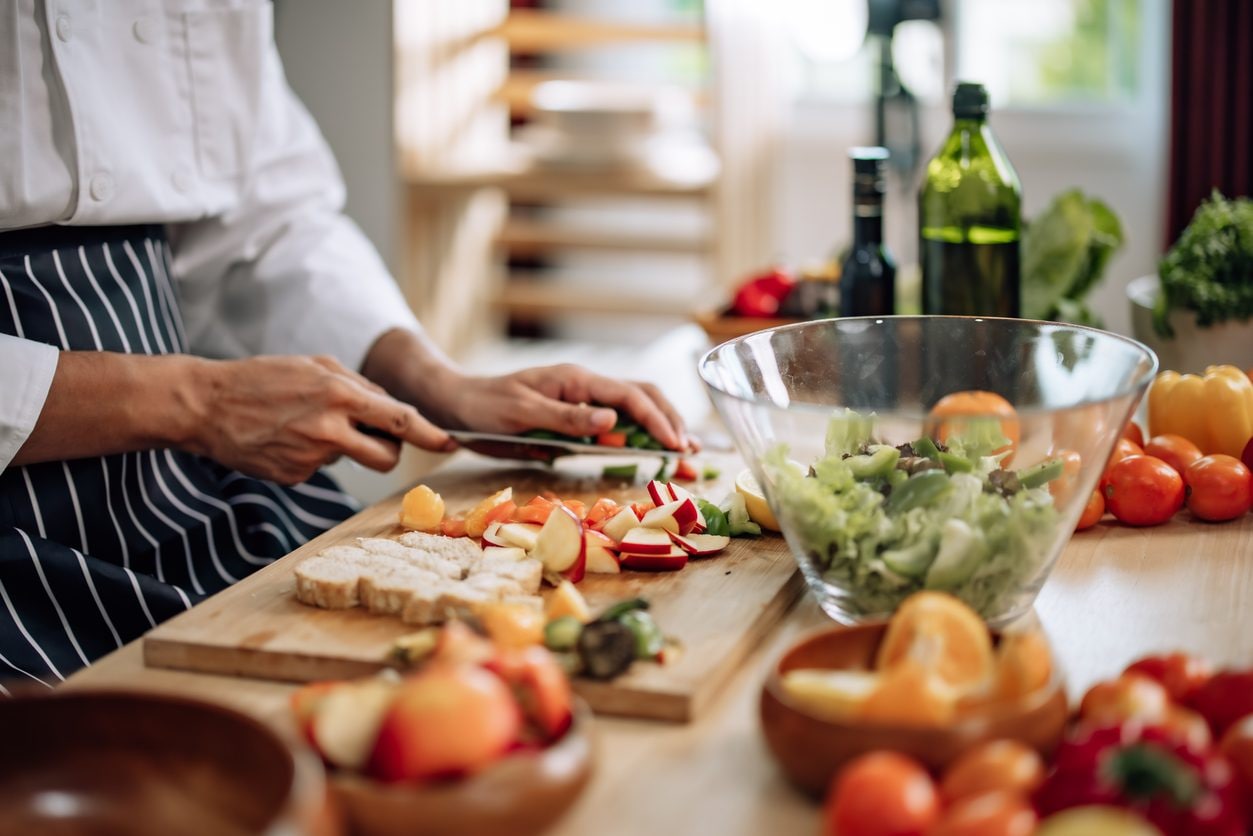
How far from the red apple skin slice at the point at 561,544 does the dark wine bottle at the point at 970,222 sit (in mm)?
655

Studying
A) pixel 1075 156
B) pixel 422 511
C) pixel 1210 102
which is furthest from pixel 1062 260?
pixel 1075 156

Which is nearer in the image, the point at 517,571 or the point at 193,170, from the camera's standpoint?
the point at 517,571

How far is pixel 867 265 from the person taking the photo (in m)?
1.72

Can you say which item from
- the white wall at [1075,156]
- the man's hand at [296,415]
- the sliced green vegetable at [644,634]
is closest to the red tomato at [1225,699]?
the sliced green vegetable at [644,634]

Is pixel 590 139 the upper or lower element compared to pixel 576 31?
lower

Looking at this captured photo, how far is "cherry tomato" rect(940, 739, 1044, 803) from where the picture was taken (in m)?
0.69

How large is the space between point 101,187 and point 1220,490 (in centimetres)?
117

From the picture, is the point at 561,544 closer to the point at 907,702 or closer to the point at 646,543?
the point at 646,543

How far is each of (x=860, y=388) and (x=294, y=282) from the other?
2.73ft

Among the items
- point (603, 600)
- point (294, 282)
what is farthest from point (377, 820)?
point (294, 282)

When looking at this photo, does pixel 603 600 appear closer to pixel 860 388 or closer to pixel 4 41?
pixel 860 388

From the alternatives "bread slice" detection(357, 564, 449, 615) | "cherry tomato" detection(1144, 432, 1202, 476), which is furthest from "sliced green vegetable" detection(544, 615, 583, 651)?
"cherry tomato" detection(1144, 432, 1202, 476)

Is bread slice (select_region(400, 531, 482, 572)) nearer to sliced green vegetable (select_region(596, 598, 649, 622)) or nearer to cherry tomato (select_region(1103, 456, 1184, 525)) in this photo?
sliced green vegetable (select_region(596, 598, 649, 622))

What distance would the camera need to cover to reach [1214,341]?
5.41 feet
